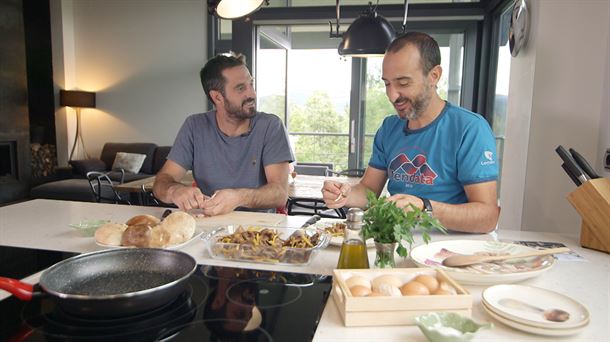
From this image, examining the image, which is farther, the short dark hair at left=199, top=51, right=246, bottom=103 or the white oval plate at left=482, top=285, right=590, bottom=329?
the short dark hair at left=199, top=51, right=246, bottom=103

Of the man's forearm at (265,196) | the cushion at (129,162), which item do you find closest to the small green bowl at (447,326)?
the man's forearm at (265,196)

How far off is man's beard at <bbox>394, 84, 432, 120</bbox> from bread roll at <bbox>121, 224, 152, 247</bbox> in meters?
1.05

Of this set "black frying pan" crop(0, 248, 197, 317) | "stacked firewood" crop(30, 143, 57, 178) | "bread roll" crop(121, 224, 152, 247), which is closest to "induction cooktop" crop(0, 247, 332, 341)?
"black frying pan" crop(0, 248, 197, 317)

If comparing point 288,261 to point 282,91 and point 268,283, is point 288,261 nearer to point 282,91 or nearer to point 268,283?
point 268,283

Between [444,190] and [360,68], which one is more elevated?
[360,68]

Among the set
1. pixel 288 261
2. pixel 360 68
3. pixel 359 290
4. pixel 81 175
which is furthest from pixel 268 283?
pixel 81 175

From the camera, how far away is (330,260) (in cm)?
119

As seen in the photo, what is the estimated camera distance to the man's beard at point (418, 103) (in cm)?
167

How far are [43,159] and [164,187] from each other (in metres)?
5.38

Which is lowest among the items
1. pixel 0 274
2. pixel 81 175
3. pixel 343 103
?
pixel 81 175

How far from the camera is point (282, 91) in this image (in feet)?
18.7

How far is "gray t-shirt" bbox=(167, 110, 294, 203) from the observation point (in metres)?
2.16

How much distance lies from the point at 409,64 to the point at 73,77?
6.51 meters

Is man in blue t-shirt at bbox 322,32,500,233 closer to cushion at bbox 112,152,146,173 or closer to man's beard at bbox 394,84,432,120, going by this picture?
man's beard at bbox 394,84,432,120
